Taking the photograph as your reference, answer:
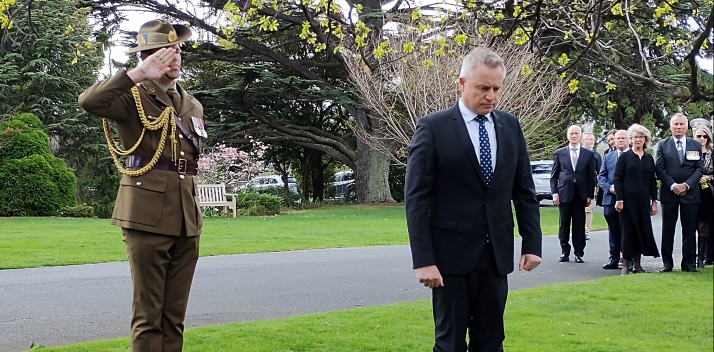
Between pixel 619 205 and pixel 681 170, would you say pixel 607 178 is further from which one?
pixel 681 170

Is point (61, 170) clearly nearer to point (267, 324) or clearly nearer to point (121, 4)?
point (121, 4)

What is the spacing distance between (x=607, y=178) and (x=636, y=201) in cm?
142

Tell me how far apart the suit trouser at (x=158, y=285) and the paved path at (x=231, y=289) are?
226cm

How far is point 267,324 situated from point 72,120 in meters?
25.4

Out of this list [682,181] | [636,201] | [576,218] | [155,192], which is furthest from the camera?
[576,218]

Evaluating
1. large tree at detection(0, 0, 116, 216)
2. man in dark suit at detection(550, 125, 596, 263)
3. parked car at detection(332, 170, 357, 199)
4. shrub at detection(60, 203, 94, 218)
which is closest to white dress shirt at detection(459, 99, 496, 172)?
man in dark suit at detection(550, 125, 596, 263)

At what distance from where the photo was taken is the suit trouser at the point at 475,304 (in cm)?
426

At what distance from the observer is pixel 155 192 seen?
14.8 feet

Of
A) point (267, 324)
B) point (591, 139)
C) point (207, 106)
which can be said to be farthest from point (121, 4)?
point (267, 324)

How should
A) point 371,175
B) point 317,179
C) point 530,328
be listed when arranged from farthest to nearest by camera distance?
point 317,179
point 371,175
point 530,328

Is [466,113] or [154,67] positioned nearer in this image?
[154,67]

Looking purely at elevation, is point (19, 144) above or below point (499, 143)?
above

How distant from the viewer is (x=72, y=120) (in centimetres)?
3019

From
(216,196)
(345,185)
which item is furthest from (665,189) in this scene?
(345,185)
